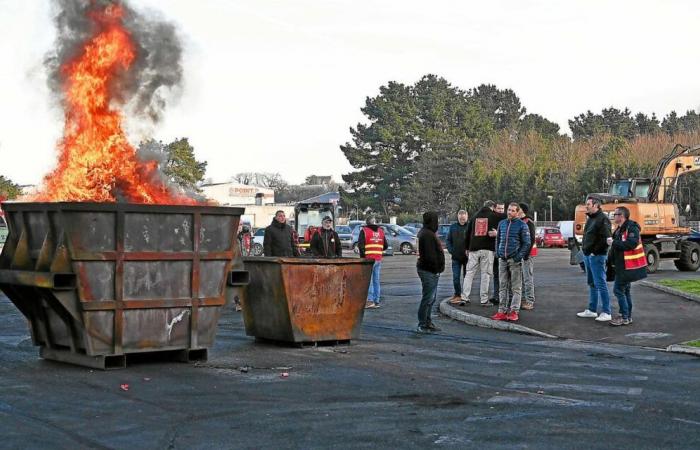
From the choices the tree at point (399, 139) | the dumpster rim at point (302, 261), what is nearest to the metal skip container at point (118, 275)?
the dumpster rim at point (302, 261)

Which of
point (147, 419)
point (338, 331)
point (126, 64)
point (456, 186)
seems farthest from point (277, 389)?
point (456, 186)

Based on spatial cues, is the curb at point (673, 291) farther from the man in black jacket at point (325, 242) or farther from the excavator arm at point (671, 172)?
the excavator arm at point (671, 172)

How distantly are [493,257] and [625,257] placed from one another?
3280 millimetres

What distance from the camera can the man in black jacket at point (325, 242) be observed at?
17.0 m

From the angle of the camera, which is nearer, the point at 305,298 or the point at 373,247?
the point at 305,298

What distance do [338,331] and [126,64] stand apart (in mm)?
4476

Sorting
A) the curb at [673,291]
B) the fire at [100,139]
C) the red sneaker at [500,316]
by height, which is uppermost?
the fire at [100,139]

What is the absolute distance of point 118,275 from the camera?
34.4 feet

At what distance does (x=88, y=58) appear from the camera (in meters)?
12.7

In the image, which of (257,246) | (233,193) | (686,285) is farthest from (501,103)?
(686,285)

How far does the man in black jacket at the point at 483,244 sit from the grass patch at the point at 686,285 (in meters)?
4.29

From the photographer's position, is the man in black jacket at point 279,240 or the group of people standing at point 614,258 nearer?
the group of people standing at point 614,258

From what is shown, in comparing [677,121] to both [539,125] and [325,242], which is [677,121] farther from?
[325,242]

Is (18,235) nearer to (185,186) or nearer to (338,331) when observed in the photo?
(338,331)
